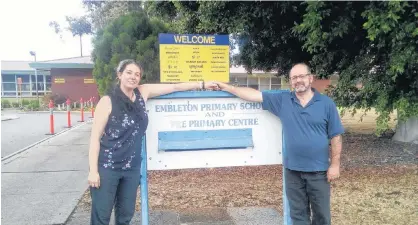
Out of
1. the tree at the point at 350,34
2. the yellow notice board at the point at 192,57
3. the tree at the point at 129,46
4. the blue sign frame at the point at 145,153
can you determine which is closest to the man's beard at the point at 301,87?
the blue sign frame at the point at 145,153

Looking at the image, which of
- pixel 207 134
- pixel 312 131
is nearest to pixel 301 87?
pixel 312 131

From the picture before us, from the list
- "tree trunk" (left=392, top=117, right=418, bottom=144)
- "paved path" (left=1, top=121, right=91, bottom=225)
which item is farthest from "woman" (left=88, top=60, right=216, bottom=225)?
"tree trunk" (left=392, top=117, right=418, bottom=144)

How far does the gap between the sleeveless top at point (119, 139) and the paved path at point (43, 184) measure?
189cm

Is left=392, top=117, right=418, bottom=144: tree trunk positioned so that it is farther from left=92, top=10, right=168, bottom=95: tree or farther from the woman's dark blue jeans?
the woman's dark blue jeans

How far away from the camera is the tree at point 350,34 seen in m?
5.26

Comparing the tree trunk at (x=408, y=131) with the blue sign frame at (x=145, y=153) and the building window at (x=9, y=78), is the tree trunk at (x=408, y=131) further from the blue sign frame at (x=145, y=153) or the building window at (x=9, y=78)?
the building window at (x=9, y=78)

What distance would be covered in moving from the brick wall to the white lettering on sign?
1165 inches

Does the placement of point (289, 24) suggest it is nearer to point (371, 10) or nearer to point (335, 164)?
point (371, 10)

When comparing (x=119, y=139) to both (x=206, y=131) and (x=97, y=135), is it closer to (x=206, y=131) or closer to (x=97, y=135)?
(x=97, y=135)

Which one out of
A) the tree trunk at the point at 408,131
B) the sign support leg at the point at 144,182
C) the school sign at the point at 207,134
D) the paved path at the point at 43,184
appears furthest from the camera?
the tree trunk at the point at 408,131

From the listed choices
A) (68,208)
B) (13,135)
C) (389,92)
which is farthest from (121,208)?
(13,135)

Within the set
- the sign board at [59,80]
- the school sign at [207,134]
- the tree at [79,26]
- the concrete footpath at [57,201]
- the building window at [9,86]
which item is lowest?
the concrete footpath at [57,201]

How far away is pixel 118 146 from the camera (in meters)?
3.02

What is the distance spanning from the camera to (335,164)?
3299mm
